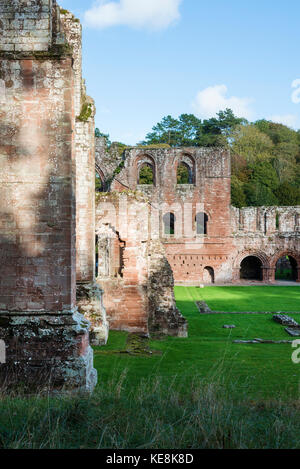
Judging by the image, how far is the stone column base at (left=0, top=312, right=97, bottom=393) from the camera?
16.8 feet

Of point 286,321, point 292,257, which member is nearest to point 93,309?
point 286,321

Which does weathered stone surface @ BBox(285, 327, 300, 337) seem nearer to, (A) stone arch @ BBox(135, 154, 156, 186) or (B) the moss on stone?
(B) the moss on stone

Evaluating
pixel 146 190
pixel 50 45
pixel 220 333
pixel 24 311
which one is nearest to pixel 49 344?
pixel 24 311

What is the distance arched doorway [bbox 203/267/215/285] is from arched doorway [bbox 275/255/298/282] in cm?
582

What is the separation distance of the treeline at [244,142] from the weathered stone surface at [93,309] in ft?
124

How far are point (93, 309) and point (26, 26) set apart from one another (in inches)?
230

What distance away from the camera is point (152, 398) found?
168 inches

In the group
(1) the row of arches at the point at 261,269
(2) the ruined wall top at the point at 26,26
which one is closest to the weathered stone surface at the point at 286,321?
(2) the ruined wall top at the point at 26,26

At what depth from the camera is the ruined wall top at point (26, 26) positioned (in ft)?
17.3

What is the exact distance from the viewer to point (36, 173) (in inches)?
210

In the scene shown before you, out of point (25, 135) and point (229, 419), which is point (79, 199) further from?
point (229, 419)

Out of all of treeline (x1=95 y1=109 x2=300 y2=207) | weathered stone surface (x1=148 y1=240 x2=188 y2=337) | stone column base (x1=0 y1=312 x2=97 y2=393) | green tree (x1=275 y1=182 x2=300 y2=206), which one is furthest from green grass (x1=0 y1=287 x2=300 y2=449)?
treeline (x1=95 y1=109 x2=300 y2=207)

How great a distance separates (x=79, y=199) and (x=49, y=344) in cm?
473

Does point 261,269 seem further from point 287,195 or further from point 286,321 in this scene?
point 287,195
